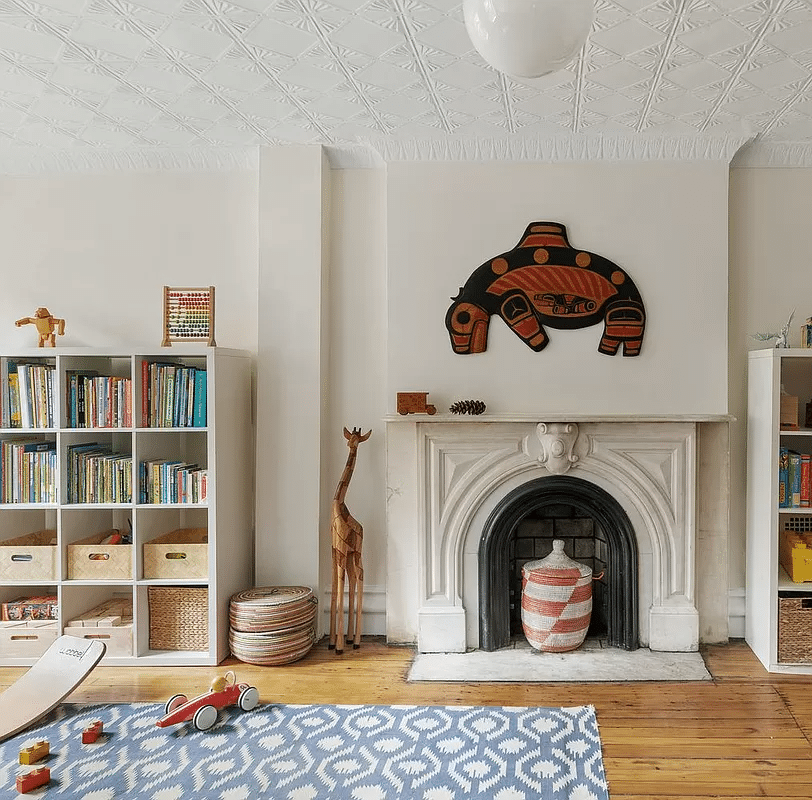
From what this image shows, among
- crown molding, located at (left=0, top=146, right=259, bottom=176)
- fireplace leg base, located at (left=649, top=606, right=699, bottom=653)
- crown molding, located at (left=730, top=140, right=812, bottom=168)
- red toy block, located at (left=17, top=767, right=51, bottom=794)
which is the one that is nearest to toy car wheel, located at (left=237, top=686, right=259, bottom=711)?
red toy block, located at (left=17, top=767, right=51, bottom=794)

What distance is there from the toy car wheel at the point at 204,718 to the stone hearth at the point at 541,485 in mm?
1121

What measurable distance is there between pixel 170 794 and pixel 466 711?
114 centimetres

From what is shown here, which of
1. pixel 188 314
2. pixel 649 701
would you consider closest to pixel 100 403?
pixel 188 314

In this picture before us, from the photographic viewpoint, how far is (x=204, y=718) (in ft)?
9.10

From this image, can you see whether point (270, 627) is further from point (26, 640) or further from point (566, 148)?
point (566, 148)

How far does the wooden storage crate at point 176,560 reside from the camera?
344cm

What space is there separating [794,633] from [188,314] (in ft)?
10.4

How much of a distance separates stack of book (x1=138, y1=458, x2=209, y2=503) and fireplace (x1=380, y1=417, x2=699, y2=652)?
100 centimetres

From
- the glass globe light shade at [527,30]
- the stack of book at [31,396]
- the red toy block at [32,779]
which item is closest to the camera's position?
the glass globe light shade at [527,30]

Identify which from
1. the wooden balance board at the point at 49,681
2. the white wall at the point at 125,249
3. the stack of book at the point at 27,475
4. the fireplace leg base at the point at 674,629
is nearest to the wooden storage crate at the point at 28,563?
the stack of book at the point at 27,475

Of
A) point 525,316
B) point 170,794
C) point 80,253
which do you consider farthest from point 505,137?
point 170,794

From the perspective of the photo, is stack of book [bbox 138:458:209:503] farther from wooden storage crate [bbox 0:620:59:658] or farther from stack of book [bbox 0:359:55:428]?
wooden storage crate [bbox 0:620:59:658]

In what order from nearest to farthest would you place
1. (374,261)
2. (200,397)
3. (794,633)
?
(794,633) < (200,397) < (374,261)

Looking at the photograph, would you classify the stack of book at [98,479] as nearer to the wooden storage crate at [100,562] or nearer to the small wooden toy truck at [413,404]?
the wooden storage crate at [100,562]
